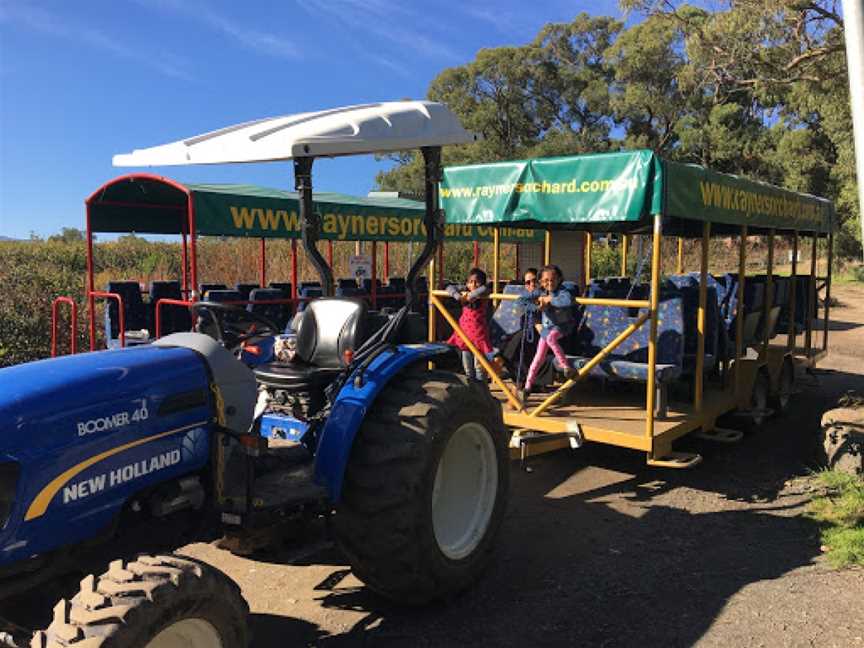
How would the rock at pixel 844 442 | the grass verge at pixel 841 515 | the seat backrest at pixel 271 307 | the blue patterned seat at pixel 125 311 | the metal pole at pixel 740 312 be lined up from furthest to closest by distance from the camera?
the seat backrest at pixel 271 307 < the blue patterned seat at pixel 125 311 < the metal pole at pixel 740 312 < the rock at pixel 844 442 < the grass verge at pixel 841 515

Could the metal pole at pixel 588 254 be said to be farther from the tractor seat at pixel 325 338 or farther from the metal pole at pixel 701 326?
the tractor seat at pixel 325 338

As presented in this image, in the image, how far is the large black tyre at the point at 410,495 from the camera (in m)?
3.19

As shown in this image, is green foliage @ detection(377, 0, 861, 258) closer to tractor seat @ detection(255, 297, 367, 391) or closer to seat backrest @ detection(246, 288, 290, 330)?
seat backrest @ detection(246, 288, 290, 330)

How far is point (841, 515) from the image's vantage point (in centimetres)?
472

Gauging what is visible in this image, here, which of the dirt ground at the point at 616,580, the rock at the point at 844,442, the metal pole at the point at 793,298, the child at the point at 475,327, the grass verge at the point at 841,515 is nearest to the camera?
the dirt ground at the point at 616,580

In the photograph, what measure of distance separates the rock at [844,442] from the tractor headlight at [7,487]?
5528mm

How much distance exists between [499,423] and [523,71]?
110 feet

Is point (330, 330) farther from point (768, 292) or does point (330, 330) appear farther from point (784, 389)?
point (784, 389)

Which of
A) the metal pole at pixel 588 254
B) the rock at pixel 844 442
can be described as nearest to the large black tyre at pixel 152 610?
the rock at pixel 844 442

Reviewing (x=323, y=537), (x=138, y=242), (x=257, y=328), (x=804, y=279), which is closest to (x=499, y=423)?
(x=323, y=537)

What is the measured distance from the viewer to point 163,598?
2.18 metres

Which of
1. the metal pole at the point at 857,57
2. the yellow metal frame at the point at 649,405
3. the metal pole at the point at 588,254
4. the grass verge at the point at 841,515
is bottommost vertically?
the grass verge at the point at 841,515

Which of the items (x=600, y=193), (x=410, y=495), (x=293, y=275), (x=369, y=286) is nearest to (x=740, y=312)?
(x=600, y=193)

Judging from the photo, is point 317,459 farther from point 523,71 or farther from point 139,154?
point 523,71
